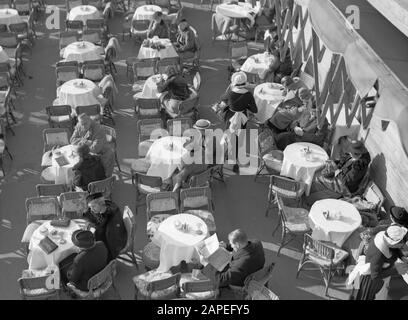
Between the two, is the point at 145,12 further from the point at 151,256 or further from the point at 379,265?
the point at 379,265

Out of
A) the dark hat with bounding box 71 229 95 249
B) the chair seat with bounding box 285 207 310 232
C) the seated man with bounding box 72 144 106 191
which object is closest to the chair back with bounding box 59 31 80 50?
the seated man with bounding box 72 144 106 191

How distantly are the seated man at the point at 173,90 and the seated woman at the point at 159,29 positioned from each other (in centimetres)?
302

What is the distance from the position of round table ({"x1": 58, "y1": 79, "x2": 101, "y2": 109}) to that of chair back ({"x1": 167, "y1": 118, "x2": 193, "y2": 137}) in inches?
82.4

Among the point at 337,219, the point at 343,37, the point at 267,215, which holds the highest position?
the point at 343,37

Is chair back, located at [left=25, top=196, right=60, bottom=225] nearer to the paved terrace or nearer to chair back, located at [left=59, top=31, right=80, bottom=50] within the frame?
the paved terrace

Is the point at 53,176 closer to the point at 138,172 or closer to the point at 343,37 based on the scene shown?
the point at 138,172

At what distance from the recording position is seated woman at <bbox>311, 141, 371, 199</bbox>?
11227mm

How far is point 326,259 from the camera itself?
9727mm

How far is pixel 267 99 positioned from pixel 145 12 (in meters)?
5.60

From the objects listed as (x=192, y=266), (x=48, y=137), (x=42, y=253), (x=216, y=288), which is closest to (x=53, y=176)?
(x=48, y=137)

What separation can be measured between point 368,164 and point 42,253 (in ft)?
19.8

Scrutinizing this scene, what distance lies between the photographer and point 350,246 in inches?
396

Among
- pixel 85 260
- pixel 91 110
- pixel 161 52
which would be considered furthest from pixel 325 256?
pixel 161 52
